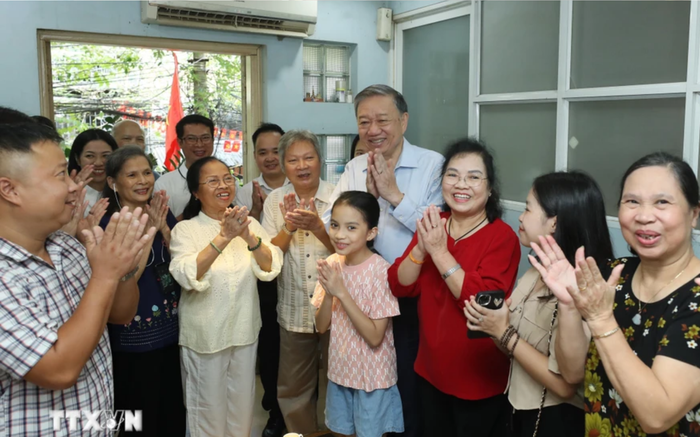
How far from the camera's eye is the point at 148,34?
11.9 feet

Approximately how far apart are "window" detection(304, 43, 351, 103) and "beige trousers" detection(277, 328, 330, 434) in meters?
2.31

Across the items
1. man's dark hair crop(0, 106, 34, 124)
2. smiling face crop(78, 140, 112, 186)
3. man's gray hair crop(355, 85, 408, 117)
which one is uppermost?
man's gray hair crop(355, 85, 408, 117)

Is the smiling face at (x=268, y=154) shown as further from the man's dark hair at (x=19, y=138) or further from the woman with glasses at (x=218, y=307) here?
the man's dark hair at (x=19, y=138)

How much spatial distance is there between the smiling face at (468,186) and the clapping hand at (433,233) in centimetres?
12

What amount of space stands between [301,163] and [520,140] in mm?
1698

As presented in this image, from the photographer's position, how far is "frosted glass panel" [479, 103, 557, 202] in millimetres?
3334

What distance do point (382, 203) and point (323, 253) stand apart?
410 mm

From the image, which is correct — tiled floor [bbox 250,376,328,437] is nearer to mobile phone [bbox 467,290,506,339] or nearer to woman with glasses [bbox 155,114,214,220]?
woman with glasses [bbox 155,114,214,220]

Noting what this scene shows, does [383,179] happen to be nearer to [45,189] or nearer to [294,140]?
[294,140]

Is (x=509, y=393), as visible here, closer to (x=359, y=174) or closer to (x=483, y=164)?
(x=483, y=164)

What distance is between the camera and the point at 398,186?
93.2 inches

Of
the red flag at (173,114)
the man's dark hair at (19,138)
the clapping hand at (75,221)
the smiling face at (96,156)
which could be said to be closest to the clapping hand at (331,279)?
the clapping hand at (75,221)

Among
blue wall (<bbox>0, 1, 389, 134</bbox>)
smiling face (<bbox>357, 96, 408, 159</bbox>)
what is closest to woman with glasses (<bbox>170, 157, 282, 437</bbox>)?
smiling face (<bbox>357, 96, 408, 159</bbox>)

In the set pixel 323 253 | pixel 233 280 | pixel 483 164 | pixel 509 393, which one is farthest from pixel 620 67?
pixel 233 280
